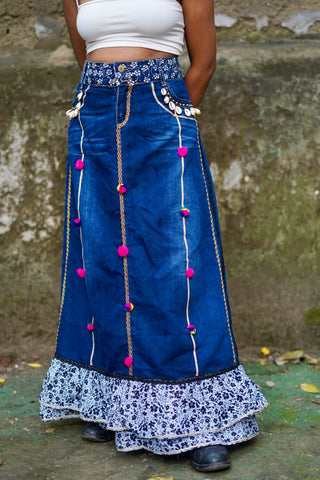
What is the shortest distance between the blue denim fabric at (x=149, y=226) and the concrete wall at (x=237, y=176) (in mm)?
1078

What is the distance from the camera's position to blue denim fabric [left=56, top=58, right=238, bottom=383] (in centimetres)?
251

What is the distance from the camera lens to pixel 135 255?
255 centimetres

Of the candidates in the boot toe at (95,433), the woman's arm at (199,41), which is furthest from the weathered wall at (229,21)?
the boot toe at (95,433)

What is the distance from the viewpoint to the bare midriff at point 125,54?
250 cm

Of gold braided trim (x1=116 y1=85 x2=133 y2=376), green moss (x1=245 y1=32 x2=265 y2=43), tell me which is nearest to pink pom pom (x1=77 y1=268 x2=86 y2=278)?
gold braided trim (x1=116 y1=85 x2=133 y2=376)

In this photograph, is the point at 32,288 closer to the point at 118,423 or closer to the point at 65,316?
the point at 65,316

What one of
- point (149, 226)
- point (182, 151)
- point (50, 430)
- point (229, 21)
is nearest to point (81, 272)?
point (149, 226)

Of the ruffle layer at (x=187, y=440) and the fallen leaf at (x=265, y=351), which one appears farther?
the fallen leaf at (x=265, y=351)

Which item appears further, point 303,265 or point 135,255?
point 303,265

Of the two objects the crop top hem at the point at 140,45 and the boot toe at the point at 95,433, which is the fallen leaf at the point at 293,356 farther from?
the crop top hem at the point at 140,45

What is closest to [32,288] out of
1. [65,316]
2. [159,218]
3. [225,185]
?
[65,316]

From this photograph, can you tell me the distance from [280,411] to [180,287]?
0.96 m

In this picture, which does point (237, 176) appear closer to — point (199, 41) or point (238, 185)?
point (238, 185)

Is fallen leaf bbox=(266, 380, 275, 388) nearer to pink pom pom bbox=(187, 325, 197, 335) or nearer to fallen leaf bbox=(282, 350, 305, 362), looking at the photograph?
fallen leaf bbox=(282, 350, 305, 362)
